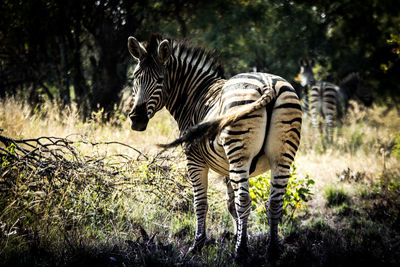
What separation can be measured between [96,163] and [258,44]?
38.9ft

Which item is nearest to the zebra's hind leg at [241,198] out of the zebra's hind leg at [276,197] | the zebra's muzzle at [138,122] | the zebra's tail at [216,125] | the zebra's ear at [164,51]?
the zebra's hind leg at [276,197]

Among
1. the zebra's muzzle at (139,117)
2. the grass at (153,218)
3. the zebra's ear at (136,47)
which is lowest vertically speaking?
the grass at (153,218)

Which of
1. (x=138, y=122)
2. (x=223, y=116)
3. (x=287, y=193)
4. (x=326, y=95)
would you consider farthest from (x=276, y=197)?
(x=326, y=95)

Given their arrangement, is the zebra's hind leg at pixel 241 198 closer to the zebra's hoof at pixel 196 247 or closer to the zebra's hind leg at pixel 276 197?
the zebra's hind leg at pixel 276 197

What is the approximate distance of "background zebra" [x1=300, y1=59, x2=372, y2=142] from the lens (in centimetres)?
1166

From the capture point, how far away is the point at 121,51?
34.3ft

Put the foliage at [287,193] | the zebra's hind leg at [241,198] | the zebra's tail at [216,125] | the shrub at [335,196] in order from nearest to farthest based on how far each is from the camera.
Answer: the zebra's tail at [216,125] → the zebra's hind leg at [241,198] → the foliage at [287,193] → the shrub at [335,196]

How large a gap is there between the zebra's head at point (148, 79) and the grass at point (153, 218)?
39.0 inches

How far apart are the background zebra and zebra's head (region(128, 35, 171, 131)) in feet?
26.0

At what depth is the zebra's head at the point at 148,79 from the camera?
3621mm

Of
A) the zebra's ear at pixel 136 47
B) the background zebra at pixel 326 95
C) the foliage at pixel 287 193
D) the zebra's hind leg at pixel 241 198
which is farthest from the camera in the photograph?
the background zebra at pixel 326 95

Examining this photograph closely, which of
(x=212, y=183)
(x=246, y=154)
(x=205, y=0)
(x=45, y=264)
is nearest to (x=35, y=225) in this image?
(x=45, y=264)

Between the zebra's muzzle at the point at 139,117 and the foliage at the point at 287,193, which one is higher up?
the zebra's muzzle at the point at 139,117

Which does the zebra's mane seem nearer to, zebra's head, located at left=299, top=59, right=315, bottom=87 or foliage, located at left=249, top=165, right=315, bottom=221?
foliage, located at left=249, top=165, right=315, bottom=221
